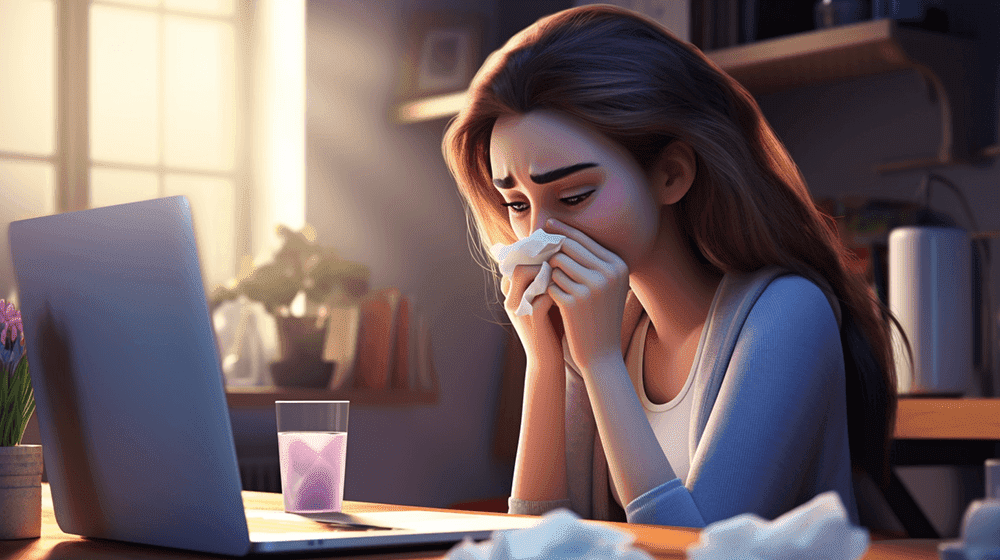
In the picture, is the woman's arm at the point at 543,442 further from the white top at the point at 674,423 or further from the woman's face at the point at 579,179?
the woman's face at the point at 579,179

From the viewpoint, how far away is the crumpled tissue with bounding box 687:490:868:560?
35cm

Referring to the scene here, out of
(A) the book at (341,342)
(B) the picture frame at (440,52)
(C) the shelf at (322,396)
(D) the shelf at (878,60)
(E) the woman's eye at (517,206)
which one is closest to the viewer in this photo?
(E) the woman's eye at (517,206)

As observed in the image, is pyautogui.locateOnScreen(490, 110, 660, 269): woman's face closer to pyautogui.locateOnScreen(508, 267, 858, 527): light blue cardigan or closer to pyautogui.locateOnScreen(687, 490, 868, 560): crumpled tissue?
pyautogui.locateOnScreen(508, 267, 858, 527): light blue cardigan

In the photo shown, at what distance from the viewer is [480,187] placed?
153 centimetres

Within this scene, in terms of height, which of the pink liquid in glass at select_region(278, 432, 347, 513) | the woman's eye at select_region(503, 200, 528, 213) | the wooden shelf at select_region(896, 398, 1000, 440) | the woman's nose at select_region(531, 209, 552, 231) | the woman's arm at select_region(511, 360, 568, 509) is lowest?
the wooden shelf at select_region(896, 398, 1000, 440)

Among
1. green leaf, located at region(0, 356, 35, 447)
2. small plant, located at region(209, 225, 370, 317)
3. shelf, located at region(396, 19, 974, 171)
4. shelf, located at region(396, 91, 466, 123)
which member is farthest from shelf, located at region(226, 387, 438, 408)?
green leaf, located at region(0, 356, 35, 447)

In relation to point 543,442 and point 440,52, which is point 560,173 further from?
point 440,52

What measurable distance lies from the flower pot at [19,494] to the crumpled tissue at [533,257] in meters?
0.66

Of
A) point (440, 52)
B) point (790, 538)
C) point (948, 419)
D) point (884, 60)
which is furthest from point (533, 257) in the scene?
point (440, 52)

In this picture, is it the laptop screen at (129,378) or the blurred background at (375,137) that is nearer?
the laptop screen at (129,378)

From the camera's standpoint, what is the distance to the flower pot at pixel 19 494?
759 mm

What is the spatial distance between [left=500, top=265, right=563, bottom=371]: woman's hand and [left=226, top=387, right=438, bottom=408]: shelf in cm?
153

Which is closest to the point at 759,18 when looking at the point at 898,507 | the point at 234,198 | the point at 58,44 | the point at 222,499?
the point at 898,507

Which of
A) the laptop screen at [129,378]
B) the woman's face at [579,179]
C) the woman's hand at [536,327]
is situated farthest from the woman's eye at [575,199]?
the laptop screen at [129,378]
